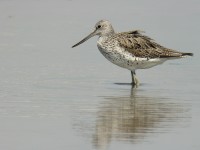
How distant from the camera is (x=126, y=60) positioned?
15484 millimetres

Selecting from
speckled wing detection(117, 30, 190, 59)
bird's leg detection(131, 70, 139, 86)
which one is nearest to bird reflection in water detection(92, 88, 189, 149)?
bird's leg detection(131, 70, 139, 86)

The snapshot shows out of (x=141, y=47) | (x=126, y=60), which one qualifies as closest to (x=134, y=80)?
(x=126, y=60)

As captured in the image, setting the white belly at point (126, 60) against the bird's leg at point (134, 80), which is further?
the white belly at point (126, 60)

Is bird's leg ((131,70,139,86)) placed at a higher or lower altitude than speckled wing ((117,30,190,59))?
lower

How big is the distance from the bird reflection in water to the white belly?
1780 millimetres

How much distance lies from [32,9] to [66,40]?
13.5ft

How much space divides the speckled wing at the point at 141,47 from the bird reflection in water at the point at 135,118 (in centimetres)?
216

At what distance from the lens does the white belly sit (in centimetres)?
1544

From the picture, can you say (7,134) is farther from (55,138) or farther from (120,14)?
(120,14)

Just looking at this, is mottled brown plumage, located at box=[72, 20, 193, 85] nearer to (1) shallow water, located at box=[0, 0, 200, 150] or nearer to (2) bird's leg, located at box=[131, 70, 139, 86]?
(2) bird's leg, located at box=[131, 70, 139, 86]

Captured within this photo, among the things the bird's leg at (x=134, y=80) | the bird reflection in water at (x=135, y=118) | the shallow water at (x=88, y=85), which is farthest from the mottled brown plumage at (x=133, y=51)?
the bird reflection in water at (x=135, y=118)

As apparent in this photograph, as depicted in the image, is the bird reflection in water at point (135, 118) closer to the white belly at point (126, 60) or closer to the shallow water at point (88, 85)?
the shallow water at point (88, 85)

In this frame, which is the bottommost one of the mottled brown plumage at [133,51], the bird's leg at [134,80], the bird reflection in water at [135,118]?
the bird's leg at [134,80]

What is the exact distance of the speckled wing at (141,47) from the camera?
15.7m
